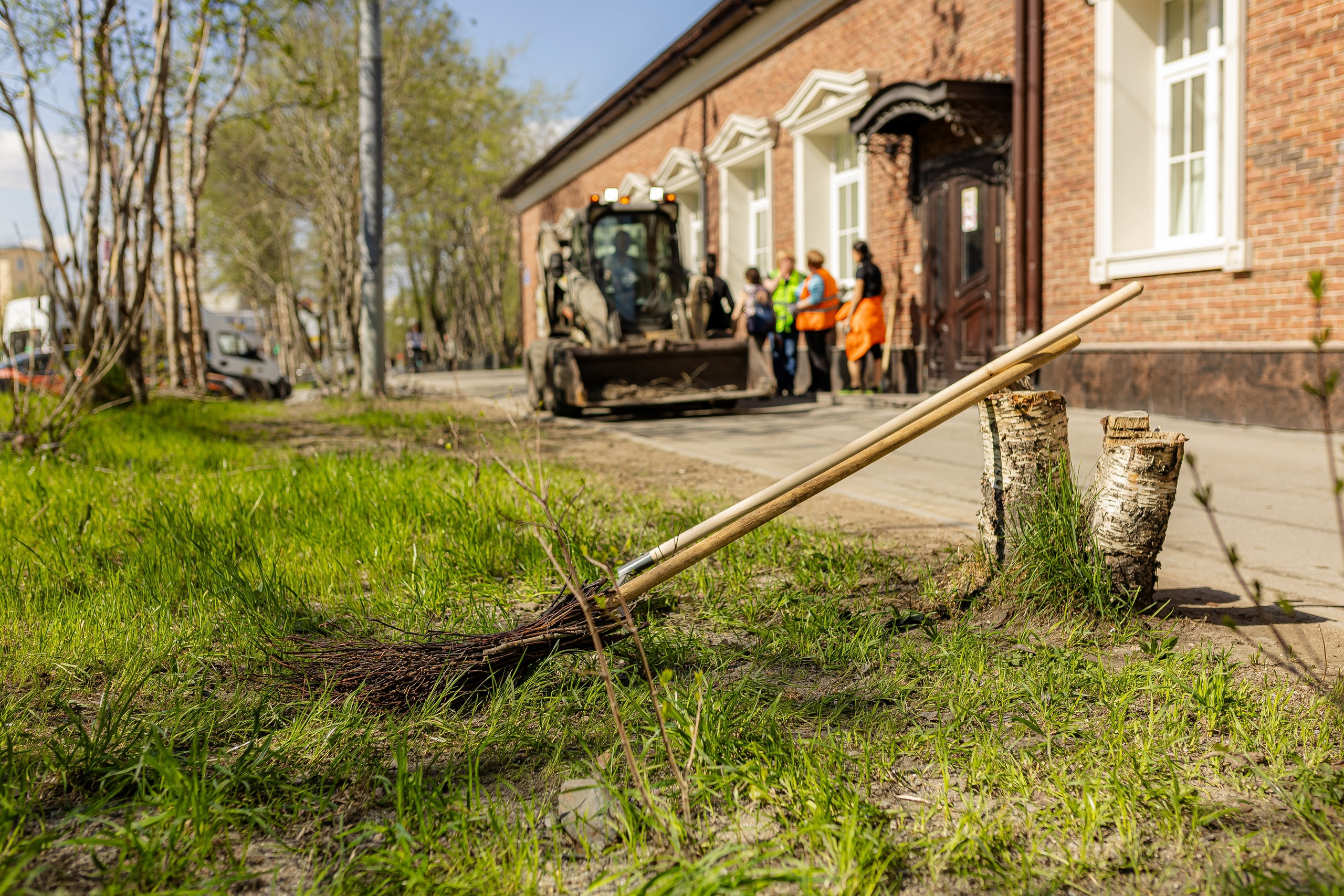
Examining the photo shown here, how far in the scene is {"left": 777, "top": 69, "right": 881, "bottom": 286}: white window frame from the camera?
15492 mm

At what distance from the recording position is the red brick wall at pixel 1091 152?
8516mm

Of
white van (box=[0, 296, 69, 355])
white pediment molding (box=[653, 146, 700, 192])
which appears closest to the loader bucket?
white van (box=[0, 296, 69, 355])

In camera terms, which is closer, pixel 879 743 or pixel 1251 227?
pixel 879 743

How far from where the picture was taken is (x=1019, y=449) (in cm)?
328

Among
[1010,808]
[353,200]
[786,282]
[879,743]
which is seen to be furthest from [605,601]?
[353,200]

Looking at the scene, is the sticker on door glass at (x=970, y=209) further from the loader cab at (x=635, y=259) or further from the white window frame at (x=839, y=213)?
the loader cab at (x=635, y=259)

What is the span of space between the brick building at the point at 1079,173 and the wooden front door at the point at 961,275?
0.10ft

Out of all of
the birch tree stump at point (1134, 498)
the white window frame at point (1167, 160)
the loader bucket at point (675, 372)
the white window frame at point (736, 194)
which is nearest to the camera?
the birch tree stump at point (1134, 498)

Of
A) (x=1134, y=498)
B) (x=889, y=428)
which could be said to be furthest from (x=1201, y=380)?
(x=889, y=428)

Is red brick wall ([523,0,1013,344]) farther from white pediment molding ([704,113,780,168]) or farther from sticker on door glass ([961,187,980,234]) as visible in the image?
sticker on door glass ([961,187,980,234])

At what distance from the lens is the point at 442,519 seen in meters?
4.50

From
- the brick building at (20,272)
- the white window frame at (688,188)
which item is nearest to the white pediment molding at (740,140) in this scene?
the white window frame at (688,188)

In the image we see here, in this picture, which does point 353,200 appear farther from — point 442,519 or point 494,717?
point 494,717

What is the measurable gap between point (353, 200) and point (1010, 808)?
21.5m
